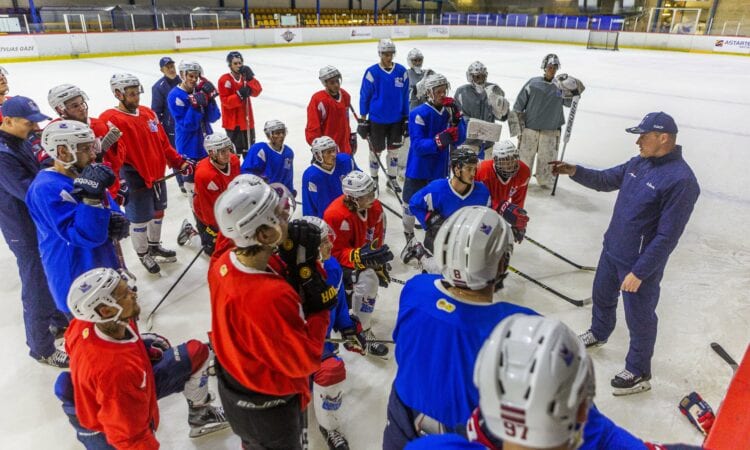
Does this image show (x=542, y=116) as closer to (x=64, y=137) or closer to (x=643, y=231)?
(x=643, y=231)

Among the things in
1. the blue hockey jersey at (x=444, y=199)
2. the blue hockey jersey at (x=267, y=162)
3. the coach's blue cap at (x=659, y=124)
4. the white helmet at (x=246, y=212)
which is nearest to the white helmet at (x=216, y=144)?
the blue hockey jersey at (x=267, y=162)

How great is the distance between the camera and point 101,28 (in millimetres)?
17141

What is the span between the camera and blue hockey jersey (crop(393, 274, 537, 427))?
151 centimetres

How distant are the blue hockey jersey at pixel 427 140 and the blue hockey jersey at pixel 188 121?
254 cm

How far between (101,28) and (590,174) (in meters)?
19.2

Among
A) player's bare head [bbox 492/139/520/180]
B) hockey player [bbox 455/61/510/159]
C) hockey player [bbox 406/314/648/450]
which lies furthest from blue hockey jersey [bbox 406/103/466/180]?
hockey player [bbox 406/314/648/450]

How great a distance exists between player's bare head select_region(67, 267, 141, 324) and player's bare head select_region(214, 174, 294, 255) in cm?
60

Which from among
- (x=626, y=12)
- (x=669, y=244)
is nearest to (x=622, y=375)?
(x=669, y=244)

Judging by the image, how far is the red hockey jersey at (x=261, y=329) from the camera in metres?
1.68

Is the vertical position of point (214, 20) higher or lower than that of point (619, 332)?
higher

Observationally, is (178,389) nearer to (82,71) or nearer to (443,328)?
(443,328)

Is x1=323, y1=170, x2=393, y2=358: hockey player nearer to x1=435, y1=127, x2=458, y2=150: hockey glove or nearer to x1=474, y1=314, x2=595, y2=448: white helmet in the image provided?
x1=435, y1=127, x2=458, y2=150: hockey glove

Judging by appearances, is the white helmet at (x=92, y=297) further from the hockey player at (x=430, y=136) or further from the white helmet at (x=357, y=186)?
the hockey player at (x=430, y=136)

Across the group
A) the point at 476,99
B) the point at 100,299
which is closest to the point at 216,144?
the point at 100,299
